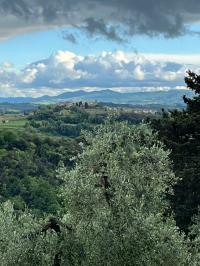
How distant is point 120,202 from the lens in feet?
95.0

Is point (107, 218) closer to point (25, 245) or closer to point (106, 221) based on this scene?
point (106, 221)

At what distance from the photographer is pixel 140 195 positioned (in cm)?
3105

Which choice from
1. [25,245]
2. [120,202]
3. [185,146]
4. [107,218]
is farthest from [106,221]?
[185,146]

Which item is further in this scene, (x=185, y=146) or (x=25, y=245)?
(x=185, y=146)

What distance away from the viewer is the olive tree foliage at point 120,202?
2777 cm

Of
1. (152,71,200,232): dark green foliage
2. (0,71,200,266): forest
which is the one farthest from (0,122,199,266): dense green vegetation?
(152,71,200,232): dark green foliage

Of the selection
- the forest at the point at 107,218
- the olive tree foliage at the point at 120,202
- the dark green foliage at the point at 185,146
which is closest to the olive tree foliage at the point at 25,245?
the forest at the point at 107,218

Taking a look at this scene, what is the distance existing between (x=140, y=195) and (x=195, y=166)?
1608 cm

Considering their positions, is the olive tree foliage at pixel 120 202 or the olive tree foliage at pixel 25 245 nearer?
the olive tree foliage at pixel 120 202

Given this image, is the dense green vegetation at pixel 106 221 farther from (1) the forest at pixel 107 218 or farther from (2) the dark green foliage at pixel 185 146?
(2) the dark green foliage at pixel 185 146

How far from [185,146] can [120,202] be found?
2183 cm

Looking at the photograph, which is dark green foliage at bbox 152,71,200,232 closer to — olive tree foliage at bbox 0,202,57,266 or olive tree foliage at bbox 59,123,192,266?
olive tree foliage at bbox 59,123,192,266

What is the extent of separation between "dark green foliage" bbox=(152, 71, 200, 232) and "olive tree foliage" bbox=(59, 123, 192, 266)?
518 inches

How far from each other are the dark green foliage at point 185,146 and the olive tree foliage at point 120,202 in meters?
13.2
